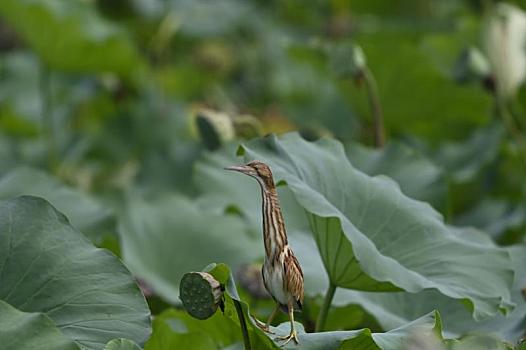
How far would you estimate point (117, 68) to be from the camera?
111 inches

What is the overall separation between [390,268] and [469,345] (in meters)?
0.39

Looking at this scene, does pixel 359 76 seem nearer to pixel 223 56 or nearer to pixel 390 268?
pixel 390 268

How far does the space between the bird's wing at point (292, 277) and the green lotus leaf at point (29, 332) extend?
238 mm

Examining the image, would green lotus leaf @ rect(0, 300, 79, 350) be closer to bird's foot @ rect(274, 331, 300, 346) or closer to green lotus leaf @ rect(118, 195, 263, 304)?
bird's foot @ rect(274, 331, 300, 346)

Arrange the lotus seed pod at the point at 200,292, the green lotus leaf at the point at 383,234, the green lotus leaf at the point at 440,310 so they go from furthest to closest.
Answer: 1. the green lotus leaf at the point at 440,310
2. the green lotus leaf at the point at 383,234
3. the lotus seed pod at the point at 200,292

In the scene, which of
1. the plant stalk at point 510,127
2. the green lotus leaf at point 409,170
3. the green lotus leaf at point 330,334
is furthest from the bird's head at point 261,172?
the plant stalk at point 510,127

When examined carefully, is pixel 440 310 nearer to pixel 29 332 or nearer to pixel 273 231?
pixel 273 231

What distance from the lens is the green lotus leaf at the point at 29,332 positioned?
1200 mm

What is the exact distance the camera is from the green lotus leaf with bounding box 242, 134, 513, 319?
142 cm

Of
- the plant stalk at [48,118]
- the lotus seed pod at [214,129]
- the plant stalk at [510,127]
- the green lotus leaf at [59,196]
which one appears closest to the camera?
the green lotus leaf at [59,196]

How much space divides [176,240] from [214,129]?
22 cm

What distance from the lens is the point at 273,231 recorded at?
129 cm

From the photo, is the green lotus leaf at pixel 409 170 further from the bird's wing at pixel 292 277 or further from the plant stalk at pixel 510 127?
the bird's wing at pixel 292 277

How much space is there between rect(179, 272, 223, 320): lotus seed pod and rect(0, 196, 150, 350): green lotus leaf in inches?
4.5
